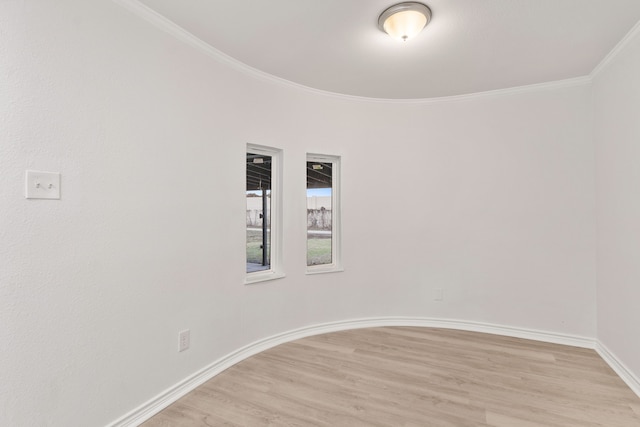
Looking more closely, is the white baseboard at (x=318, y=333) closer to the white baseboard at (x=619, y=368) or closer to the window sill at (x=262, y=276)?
the white baseboard at (x=619, y=368)

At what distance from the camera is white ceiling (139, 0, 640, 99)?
1996 millimetres

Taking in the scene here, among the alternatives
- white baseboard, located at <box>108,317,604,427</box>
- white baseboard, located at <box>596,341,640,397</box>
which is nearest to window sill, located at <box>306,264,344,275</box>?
white baseboard, located at <box>108,317,604,427</box>

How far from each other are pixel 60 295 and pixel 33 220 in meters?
0.38

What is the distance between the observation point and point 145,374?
6.59 feet

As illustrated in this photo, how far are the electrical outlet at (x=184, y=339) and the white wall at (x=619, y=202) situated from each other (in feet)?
10.3

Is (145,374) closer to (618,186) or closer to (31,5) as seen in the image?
(31,5)

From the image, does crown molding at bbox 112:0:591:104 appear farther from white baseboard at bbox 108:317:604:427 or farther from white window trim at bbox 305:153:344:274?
white baseboard at bbox 108:317:604:427

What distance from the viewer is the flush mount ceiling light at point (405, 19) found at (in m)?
1.97

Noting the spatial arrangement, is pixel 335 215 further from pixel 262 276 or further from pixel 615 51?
pixel 615 51

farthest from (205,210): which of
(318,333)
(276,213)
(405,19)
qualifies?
(405,19)

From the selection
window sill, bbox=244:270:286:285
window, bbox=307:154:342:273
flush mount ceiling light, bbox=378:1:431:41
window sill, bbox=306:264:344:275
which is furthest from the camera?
window, bbox=307:154:342:273

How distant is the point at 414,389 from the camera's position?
7.55 feet

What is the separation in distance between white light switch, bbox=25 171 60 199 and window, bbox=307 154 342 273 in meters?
2.24

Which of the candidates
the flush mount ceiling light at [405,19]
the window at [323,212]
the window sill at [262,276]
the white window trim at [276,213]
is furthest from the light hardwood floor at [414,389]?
the flush mount ceiling light at [405,19]
